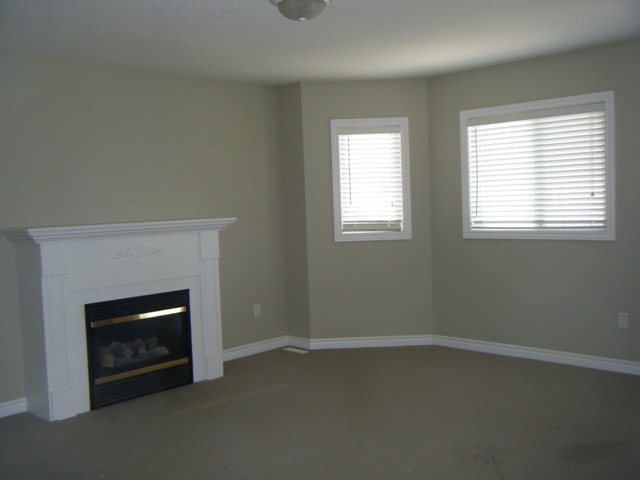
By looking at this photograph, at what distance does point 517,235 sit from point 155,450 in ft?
10.7

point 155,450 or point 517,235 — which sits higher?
point 517,235

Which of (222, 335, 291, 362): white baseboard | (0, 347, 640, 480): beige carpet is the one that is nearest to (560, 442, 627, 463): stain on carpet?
(0, 347, 640, 480): beige carpet

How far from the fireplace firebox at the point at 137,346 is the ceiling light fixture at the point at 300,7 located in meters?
2.34

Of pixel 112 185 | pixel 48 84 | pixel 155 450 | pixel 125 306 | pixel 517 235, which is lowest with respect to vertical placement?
pixel 155 450

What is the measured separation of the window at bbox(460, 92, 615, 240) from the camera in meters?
4.62

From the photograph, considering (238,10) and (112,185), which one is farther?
(112,185)

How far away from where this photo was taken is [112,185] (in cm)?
459

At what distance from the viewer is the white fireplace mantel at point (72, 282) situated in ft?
12.9

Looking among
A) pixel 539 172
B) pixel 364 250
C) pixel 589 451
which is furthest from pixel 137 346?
pixel 539 172

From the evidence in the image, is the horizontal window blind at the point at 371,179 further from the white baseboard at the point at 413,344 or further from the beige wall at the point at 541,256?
the white baseboard at the point at 413,344

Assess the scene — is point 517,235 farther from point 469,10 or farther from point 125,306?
point 125,306

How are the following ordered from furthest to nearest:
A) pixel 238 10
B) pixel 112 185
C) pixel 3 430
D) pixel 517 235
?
pixel 517 235
pixel 112 185
pixel 3 430
pixel 238 10

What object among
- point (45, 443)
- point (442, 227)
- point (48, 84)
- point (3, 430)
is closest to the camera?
point (45, 443)

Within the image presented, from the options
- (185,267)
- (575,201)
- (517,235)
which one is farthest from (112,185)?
(575,201)
